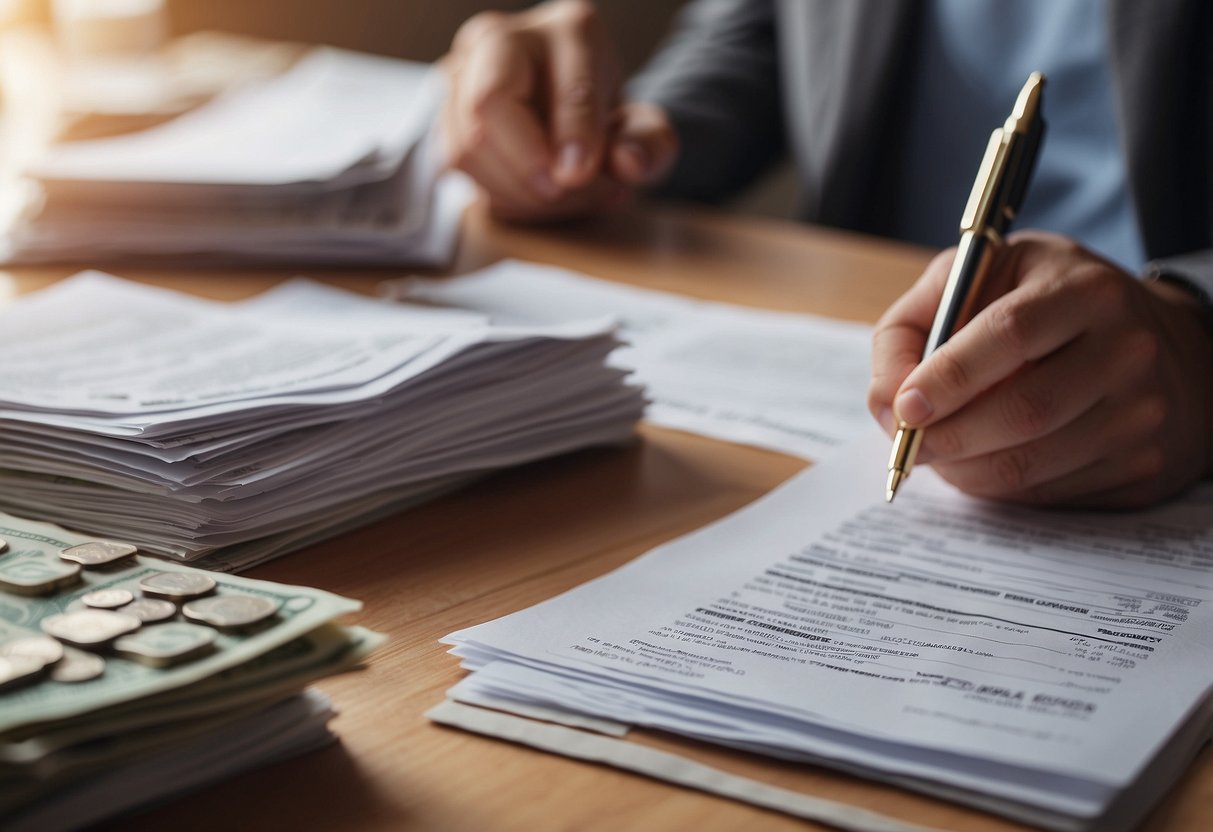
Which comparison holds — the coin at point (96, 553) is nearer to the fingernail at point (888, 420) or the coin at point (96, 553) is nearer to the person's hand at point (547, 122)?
the fingernail at point (888, 420)

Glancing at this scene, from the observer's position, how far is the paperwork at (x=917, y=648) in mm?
415

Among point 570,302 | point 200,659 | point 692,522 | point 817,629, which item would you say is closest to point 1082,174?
point 570,302

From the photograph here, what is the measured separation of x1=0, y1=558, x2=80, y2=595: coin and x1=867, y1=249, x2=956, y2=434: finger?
403 millimetres

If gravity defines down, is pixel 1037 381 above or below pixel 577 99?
below

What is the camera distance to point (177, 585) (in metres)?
0.43

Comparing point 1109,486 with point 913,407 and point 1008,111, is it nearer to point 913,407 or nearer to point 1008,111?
point 913,407

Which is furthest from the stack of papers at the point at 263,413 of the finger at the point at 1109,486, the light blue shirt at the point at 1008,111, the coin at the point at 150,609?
the light blue shirt at the point at 1008,111

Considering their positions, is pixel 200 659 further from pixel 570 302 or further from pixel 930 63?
pixel 930 63

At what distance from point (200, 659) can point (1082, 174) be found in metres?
1.13

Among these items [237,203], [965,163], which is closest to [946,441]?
[237,203]

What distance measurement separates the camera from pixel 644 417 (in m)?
0.75

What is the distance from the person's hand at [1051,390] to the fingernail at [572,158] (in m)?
0.53

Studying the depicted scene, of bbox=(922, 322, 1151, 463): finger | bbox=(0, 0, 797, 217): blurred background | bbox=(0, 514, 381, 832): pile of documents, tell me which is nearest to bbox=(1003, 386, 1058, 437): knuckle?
bbox=(922, 322, 1151, 463): finger

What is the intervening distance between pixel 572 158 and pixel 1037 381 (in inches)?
24.9
